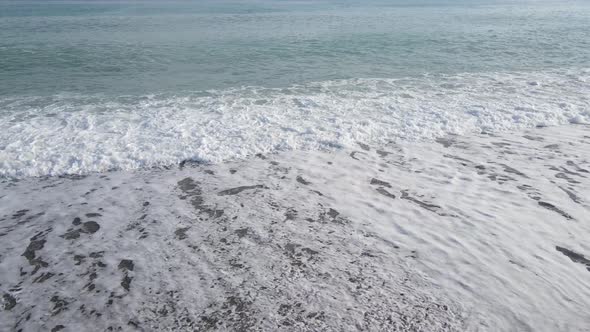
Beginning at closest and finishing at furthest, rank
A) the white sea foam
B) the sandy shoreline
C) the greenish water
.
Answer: the sandy shoreline
the white sea foam
the greenish water

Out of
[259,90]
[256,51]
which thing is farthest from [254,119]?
[256,51]

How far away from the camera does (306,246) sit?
5387 millimetres

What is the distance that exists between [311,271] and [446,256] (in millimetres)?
1847

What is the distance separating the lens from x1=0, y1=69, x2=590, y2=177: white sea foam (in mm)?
8141

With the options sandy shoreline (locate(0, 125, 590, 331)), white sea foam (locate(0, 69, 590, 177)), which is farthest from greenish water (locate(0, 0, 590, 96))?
sandy shoreline (locate(0, 125, 590, 331))

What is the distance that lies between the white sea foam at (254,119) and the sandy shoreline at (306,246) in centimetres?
81

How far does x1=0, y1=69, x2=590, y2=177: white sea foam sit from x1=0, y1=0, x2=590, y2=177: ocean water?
0.05 m

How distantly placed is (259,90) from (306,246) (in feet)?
28.4

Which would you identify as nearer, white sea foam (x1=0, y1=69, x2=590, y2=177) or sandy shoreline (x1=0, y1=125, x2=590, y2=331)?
sandy shoreline (x1=0, y1=125, x2=590, y2=331)

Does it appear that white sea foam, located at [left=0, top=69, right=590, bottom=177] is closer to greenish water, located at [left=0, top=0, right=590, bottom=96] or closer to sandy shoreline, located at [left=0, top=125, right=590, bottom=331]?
sandy shoreline, located at [left=0, top=125, right=590, bottom=331]

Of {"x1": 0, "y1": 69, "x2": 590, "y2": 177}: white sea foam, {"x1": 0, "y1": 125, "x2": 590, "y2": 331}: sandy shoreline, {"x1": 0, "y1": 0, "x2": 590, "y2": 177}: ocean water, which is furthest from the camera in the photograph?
{"x1": 0, "y1": 0, "x2": 590, "y2": 177}: ocean water

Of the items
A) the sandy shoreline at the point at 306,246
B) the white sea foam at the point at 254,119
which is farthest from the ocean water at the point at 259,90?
the sandy shoreline at the point at 306,246

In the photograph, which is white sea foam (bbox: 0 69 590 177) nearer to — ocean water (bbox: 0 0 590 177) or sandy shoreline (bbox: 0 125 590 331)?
ocean water (bbox: 0 0 590 177)

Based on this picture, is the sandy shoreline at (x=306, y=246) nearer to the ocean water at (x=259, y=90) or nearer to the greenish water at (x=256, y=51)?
the ocean water at (x=259, y=90)
